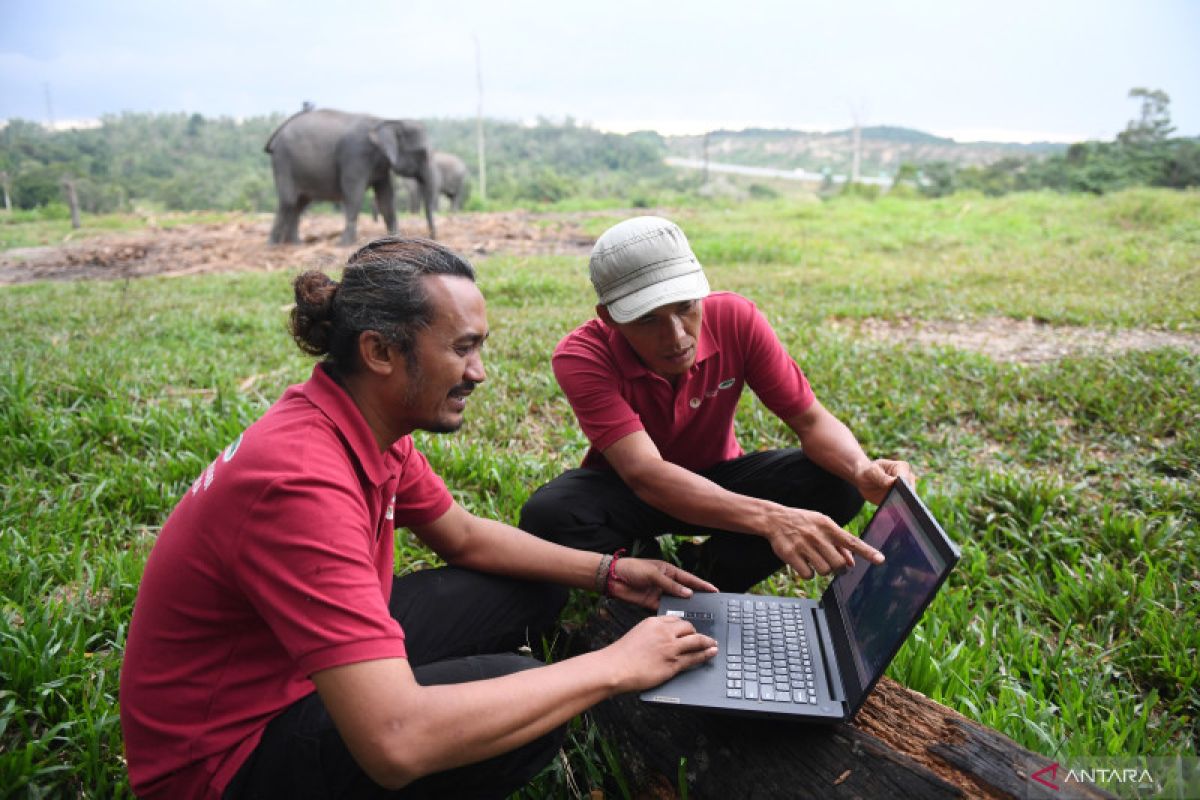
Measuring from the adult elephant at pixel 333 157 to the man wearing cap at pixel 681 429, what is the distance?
10.7m

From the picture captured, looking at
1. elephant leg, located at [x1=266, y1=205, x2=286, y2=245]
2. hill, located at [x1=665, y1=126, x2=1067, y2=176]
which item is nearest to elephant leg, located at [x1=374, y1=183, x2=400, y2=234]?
elephant leg, located at [x1=266, y1=205, x2=286, y2=245]

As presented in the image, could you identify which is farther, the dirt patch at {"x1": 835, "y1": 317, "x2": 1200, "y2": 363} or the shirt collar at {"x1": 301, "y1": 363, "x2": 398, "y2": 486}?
the dirt patch at {"x1": 835, "y1": 317, "x2": 1200, "y2": 363}

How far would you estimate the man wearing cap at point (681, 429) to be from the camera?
2236 mm

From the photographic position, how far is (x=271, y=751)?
1.50m

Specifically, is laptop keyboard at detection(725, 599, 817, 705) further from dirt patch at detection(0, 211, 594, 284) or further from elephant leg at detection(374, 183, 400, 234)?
elephant leg at detection(374, 183, 400, 234)

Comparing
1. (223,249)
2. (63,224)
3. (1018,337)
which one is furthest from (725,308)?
(63,224)

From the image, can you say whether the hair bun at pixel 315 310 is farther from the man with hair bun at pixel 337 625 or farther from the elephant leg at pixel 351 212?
the elephant leg at pixel 351 212

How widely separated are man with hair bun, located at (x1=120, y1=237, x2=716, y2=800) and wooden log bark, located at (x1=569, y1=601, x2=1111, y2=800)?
0.20 m

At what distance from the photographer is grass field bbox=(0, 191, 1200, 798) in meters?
2.10

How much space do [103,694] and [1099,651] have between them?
272 centimetres

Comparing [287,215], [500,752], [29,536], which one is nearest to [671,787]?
[500,752]

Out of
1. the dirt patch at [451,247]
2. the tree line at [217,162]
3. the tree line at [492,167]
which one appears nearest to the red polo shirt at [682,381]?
the dirt patch at [451,247]

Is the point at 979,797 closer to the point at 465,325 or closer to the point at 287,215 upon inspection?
the point at 465,325

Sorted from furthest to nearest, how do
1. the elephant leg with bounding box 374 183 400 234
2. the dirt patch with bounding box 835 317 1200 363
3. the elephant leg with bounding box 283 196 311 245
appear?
1. the elephant leg with bounding box 374 183 400 234
2. the elephant leg with bounding box 283 196 311 245
3. the dirt patch with bounding box 835 317 1200 363
